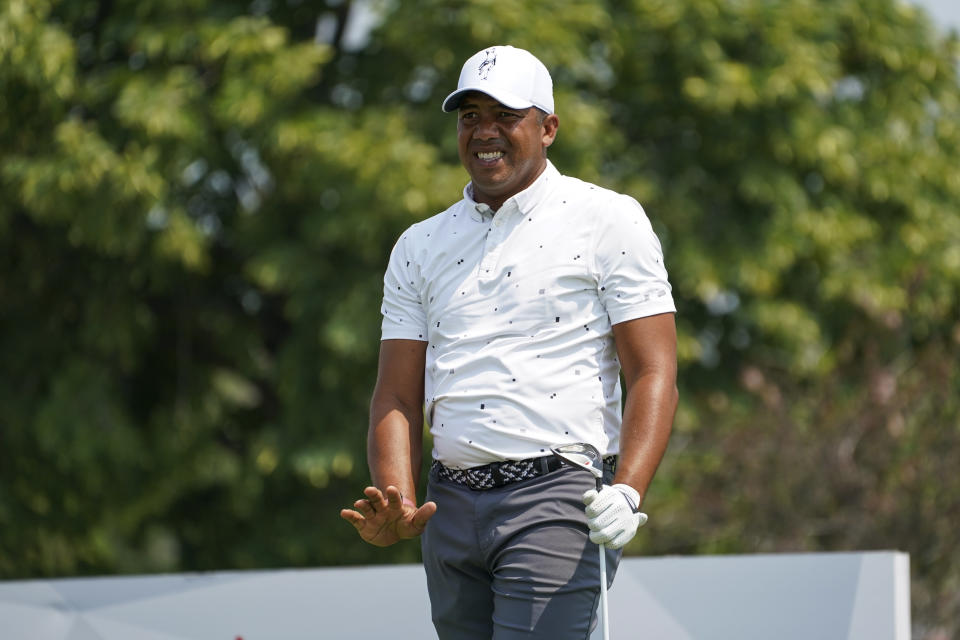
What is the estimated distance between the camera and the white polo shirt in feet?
9.14

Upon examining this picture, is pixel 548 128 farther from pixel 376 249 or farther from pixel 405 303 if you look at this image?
pixel 376 249

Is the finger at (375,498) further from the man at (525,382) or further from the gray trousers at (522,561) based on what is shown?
the gray trousers at (522,561)

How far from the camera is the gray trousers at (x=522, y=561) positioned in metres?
2.72

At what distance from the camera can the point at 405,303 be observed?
3.05 meters

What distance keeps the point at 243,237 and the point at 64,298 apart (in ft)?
6.01

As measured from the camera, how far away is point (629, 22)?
10289mm

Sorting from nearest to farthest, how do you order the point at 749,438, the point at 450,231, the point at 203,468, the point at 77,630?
the point at 450,231
the point at 77,630
the point at 749,438
the point at 203,468

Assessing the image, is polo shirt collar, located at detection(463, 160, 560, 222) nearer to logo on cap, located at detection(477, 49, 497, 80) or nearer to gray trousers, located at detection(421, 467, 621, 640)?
logo on cap, located at detection(477, 49, 497, 80)

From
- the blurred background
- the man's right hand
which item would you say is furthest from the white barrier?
the blurred background

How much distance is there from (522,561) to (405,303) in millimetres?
661

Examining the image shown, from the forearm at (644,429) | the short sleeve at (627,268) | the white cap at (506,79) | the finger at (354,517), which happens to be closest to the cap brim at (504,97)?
the white cap at (506,79)

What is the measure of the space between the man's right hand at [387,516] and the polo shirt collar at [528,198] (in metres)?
0.64

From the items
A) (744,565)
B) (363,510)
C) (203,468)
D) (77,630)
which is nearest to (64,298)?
(203,468)

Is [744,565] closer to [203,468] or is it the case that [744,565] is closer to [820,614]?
[820,614]
